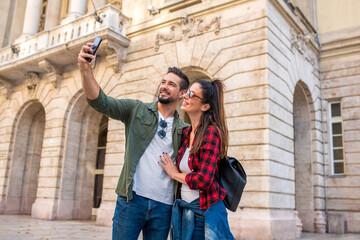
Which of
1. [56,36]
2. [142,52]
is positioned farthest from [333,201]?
[56,36]

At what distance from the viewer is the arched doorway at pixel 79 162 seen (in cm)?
1414

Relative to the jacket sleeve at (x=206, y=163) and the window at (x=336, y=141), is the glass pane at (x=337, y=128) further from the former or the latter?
the jacket sleeve at (x=206, y=163)

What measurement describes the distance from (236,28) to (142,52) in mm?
3669

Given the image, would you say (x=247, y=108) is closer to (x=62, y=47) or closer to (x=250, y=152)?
(x=250, y=152)

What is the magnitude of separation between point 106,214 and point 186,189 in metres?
9.72

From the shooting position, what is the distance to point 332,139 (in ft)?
44.5

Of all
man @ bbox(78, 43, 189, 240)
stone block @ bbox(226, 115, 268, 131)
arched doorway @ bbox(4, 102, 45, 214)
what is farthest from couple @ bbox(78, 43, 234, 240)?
arched doorway @ bbox(4, 102, 45, 214)

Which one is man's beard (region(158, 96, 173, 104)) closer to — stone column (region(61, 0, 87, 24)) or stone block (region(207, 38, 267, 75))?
stone block (region(207, 38, 267, 75))

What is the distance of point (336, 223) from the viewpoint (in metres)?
12.1

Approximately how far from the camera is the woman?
260cm

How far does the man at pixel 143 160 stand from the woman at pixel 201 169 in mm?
164

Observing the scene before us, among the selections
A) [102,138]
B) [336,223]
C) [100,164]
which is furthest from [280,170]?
[102,138]

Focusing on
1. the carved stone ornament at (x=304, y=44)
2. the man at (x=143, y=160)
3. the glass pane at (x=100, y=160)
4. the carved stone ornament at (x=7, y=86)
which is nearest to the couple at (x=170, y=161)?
the man at (x=143, y=160)

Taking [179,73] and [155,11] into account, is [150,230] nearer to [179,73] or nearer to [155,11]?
[179,73]
